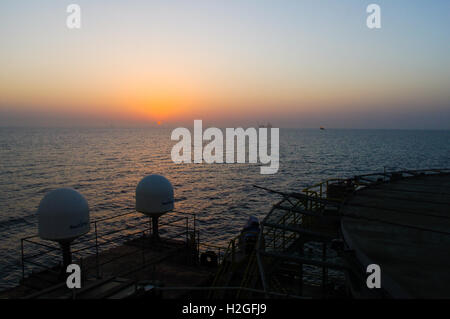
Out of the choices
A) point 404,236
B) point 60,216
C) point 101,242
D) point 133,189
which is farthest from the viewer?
point 133,189

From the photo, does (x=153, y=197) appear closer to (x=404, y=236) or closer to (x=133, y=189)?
(x=404, y=236)

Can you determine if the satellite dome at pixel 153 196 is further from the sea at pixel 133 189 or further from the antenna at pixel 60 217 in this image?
the sea at pixel 133 189

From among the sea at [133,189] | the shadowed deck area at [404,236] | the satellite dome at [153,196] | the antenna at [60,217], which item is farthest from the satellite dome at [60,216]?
the sea at [133,189]

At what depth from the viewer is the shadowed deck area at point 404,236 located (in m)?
8.84

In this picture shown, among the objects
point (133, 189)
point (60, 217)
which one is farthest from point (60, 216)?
point (133, 189)

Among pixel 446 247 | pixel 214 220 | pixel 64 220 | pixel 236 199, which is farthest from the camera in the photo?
pixel 236 199

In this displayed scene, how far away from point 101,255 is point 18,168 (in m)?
69.1

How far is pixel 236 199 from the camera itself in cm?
4812

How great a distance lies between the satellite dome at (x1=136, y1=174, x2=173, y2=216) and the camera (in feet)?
54.7

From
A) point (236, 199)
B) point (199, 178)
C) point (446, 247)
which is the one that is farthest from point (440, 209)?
point (199, 178)

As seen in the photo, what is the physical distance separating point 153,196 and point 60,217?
5137 mm

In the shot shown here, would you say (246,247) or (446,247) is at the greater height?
(446,247)

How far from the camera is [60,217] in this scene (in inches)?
484
